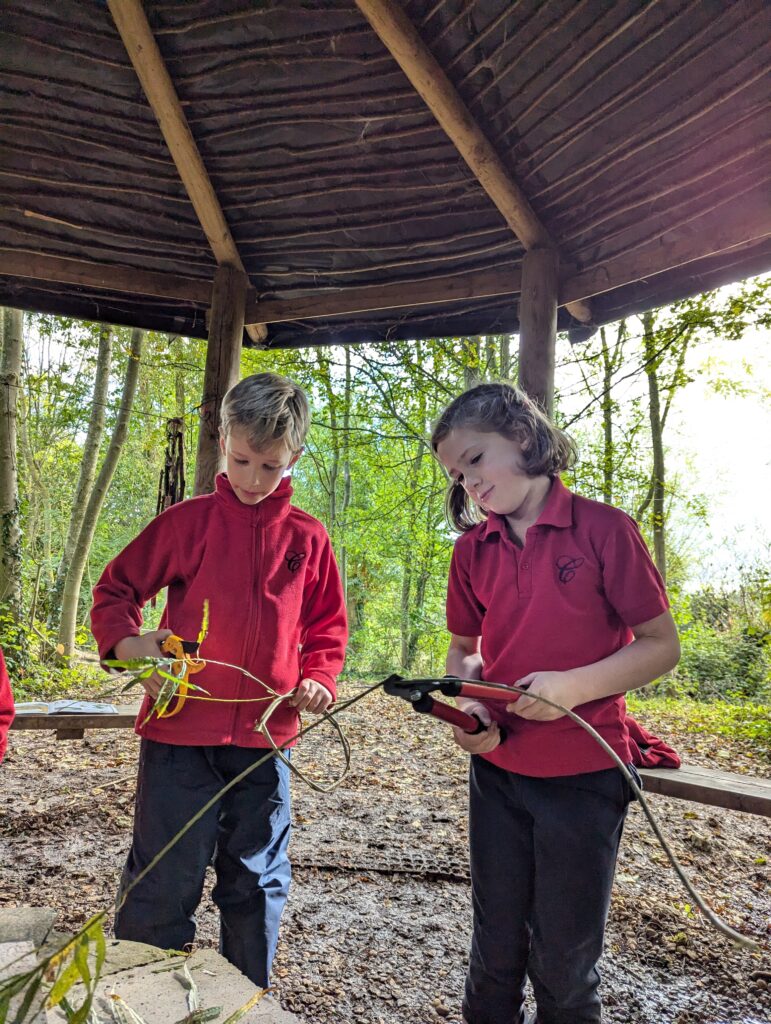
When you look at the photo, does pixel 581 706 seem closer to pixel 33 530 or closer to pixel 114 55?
pixel 114 55

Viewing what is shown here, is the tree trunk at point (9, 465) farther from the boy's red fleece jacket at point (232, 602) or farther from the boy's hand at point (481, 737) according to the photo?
the boy's hand at point (481, 737)

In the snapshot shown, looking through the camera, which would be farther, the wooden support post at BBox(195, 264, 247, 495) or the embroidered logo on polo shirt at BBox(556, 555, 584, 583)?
the wooden support post at BBox(195, 264, 247, 495)

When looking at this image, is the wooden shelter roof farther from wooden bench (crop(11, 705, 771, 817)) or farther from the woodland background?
wooden bench (crop(11, 705, 771, 817))

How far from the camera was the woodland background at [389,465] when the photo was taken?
763 cm

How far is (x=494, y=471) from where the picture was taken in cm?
185

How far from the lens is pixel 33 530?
39.5 ft

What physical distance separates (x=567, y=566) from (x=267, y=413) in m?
0.97

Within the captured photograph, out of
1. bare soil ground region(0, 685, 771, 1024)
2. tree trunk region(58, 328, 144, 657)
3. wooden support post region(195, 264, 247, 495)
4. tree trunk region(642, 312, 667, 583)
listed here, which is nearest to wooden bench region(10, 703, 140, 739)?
bare soil ground region(0, 685, 771, 1024)

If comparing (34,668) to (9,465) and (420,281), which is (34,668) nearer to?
(9,465)

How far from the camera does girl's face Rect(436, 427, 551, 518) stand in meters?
1.86

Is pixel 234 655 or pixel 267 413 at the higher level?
pixel 267 413

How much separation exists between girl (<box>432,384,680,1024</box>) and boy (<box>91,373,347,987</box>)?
53 centimetres

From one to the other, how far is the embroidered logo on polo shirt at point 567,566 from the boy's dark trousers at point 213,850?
3.33ft

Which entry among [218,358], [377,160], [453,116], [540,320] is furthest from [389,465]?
[453,116]
